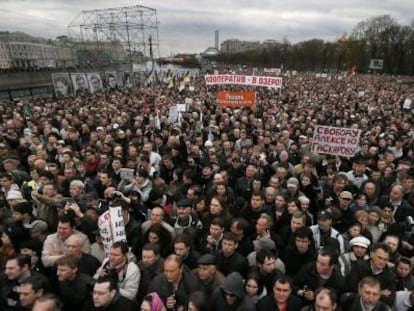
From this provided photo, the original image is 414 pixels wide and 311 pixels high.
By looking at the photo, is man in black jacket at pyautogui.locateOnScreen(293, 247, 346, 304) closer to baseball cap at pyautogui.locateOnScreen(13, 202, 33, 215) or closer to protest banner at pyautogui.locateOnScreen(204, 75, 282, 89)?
baseball cap at pyautogui.locateOnScreen(13, 202, 33, 215)

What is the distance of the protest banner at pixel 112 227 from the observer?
3984 mm

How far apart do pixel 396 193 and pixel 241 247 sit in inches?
118

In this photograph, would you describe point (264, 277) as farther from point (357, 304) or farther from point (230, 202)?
point (230, 202)

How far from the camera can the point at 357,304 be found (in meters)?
3.16

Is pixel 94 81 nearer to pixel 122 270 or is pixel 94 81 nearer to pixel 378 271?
pixel 122 270

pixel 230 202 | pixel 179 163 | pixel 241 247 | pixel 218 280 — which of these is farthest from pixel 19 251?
pixel 179 163

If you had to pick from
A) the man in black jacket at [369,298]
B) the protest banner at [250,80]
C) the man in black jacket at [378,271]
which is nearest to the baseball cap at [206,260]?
the man in black jacket at [369,298]

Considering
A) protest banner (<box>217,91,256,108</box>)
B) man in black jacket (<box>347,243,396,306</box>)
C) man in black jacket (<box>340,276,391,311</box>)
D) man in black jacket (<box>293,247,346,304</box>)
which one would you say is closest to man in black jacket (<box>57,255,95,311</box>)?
man in black jacket (<box>293,247,346,304</box>)

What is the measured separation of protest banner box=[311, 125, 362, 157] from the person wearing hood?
5404mm

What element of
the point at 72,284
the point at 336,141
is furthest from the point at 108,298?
the point at 336,141

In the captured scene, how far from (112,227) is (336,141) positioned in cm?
564

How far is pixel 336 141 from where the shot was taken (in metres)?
7.69

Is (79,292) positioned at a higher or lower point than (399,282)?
higher

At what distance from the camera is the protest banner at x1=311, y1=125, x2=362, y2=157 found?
7.54 metres
